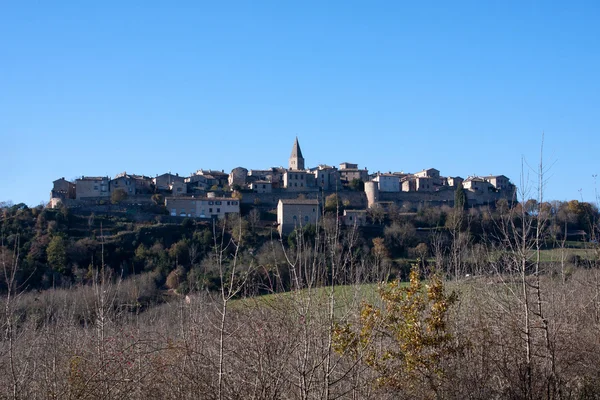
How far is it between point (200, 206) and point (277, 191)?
9009 millimetres

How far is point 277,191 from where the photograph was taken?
5706 centimetres

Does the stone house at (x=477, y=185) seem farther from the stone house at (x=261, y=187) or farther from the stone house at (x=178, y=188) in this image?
the stone house at (x=178, y=188)

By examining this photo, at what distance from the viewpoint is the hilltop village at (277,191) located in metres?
50.1

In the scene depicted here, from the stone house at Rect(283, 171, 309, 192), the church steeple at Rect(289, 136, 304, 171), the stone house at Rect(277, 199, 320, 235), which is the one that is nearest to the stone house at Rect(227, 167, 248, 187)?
the stone house at Rect(283, 171, 309, 192)

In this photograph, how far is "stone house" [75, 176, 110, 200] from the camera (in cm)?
5425

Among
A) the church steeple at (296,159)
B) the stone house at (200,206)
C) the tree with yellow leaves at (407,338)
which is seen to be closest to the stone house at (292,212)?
the stone house at (200,206)

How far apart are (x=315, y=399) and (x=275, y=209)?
45308 mm

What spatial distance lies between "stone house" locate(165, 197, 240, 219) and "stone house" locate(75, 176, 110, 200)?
744 cm

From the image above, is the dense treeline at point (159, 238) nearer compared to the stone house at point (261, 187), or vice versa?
the dense treeline at point (159, 238)

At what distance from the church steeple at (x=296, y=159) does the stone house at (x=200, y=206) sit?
22.4m

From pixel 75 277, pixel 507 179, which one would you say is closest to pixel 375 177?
pixel 507 179

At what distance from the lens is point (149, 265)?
3712 cm

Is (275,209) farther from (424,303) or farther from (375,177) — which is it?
(424,303)

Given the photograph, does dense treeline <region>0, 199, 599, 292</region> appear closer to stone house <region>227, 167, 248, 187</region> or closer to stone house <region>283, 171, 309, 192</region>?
stone house <region>283, 171, 309, 192</region>
